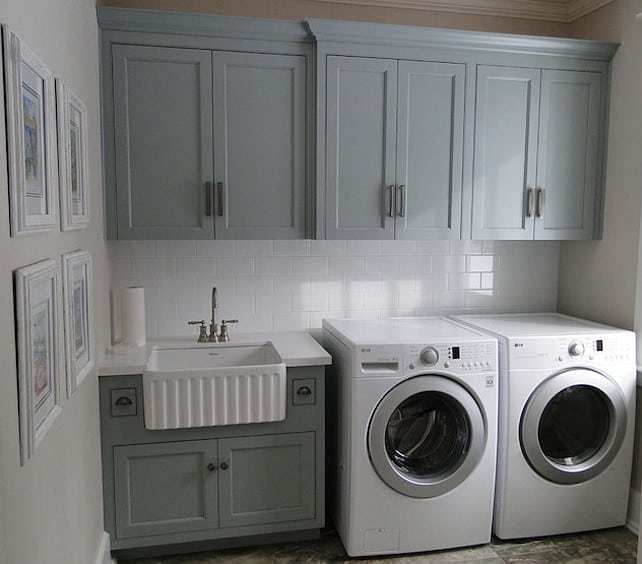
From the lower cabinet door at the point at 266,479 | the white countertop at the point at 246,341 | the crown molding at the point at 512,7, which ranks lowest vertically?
the lower cabinet door at the point at 266,479

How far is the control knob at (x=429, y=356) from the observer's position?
2.67 metres

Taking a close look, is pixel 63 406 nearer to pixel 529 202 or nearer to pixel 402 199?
pixel 402 199

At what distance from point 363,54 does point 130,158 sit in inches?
47.6

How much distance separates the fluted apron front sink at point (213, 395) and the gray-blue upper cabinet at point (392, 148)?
0.80 metres

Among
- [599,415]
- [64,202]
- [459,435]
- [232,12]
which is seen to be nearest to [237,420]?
[459,435]

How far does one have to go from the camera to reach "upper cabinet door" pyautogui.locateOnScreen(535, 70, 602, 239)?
10.3 feet

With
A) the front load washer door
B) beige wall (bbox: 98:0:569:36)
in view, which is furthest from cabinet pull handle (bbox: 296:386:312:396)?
beige wall (bbox: 98:0:569:36)

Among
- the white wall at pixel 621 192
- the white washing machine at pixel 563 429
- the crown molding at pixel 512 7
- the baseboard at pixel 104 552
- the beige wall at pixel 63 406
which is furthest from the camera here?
the crown molding at pixel 512 7

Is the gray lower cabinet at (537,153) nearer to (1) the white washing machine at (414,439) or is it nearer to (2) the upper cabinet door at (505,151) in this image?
(2) the upper cabinet door at (505,151)

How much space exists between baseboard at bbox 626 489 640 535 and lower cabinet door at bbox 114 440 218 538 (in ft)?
6.74

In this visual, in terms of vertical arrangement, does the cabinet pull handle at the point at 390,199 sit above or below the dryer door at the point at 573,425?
above

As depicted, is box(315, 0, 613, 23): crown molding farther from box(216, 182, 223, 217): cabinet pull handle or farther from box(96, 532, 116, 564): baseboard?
box(96, 532, 116, 564): baseboard

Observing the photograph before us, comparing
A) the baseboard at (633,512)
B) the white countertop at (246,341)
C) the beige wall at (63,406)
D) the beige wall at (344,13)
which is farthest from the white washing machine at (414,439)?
the beige wall at (344,13)

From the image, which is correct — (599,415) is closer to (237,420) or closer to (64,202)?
(237,420)
